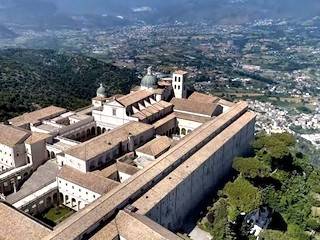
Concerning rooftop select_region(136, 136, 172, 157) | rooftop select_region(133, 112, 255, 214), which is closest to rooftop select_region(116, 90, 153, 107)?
rooftop select_region(136, 136, 172, 157)

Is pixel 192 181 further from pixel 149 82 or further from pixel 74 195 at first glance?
pixel 149 82

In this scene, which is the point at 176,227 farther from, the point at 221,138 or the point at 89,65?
the point at 89,65

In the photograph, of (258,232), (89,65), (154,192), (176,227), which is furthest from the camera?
(89,65)

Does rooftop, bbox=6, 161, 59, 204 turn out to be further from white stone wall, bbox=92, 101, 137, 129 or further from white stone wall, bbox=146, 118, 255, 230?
white stone wall, bbox=146, 118, 255, 230

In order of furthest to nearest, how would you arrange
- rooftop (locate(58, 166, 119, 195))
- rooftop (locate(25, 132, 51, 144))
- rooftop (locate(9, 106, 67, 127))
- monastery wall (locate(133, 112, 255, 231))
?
rooftop (locate(9, 106, 67, 127))
rooftop (locate(25, 132, 51, 144))
rooftop (locate(58, 166, 119, 195))
monastery wall (locate(133, 112, 255, 231))

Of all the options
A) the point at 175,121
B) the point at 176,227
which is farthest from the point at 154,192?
the point at 175,121

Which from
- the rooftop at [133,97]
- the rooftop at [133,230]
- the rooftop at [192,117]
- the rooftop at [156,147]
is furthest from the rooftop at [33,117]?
the rooftop at [133,230]
